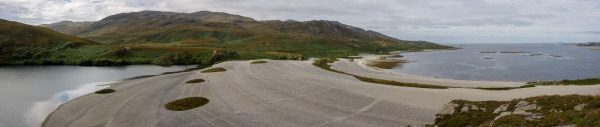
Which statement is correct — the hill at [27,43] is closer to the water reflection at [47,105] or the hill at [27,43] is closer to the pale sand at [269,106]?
the water reflection at [47,105]

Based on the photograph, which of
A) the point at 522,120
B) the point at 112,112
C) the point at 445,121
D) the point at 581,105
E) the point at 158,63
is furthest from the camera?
the point at 158,63

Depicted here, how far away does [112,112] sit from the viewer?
43188mm

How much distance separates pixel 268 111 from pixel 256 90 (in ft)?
48.4

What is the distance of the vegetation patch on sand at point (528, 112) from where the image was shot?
79.0 feet

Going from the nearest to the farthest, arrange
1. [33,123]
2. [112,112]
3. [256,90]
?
[33,123] → [112,112] → [256,90]

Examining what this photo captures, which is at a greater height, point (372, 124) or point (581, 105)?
point (581, 105)

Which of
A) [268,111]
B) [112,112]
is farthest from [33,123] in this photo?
[268,111]

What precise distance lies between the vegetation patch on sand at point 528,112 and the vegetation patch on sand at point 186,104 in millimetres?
23826

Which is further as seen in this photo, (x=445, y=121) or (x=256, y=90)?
(x=256, y=90)

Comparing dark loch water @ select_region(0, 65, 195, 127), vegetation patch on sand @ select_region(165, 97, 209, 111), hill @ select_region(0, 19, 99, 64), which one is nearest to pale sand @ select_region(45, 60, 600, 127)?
vegetation patch on sand @ select_region(165, 97, 209, 111)

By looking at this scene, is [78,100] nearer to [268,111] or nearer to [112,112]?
[112,112]

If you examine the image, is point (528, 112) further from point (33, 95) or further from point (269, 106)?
point (33, 95)

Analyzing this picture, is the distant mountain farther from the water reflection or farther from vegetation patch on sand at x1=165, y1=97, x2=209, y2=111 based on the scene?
vegetation patch on sand at x1=165, y1=97, x2=209, y2=111

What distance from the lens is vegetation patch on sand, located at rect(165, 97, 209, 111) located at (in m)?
43.9
